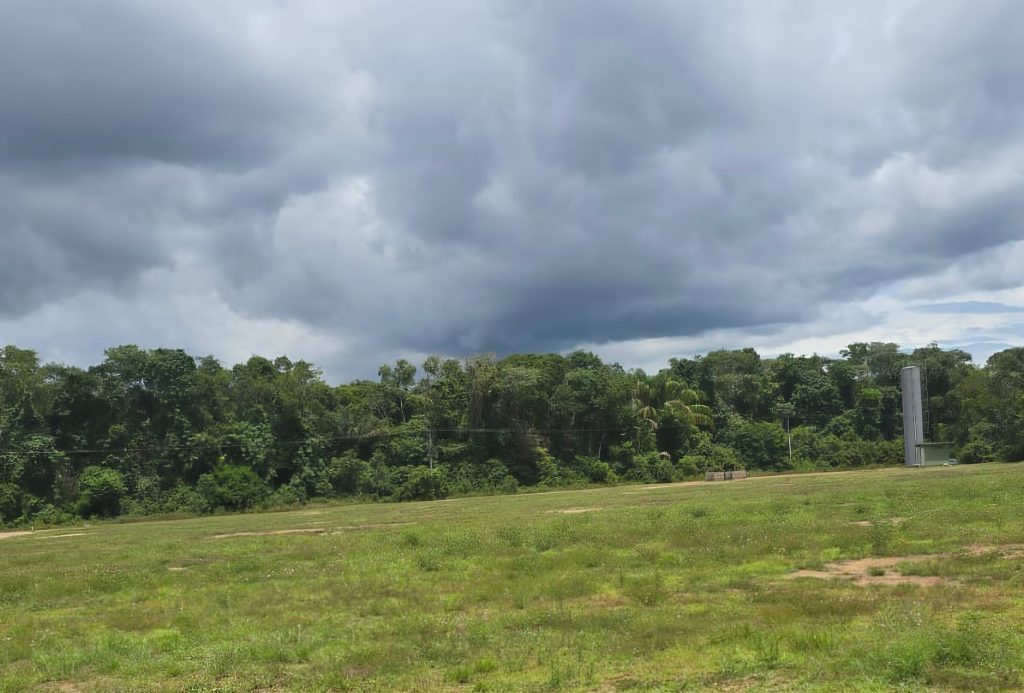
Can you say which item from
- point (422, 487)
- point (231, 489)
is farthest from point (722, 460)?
point (231, 489)

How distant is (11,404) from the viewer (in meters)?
58.5

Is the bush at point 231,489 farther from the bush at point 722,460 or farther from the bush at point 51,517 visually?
the bush at point 722,460

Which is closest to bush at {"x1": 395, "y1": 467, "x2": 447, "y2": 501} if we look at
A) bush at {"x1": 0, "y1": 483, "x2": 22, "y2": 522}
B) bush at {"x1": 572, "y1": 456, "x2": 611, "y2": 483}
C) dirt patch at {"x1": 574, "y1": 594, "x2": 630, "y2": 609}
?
bush at {"x1": 572, "y1": 456, "x2": 611, "y2": 483}

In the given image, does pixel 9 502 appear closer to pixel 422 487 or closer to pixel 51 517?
pixel 51 517

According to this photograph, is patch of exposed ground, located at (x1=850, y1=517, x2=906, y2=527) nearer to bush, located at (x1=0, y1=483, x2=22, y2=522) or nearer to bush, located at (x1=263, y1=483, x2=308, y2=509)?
bush, located at (x1=263, y1=483, x2=308, y2=509)

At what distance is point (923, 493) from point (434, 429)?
47.1m

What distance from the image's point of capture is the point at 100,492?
57.1m

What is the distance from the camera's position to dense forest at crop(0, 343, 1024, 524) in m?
58.9

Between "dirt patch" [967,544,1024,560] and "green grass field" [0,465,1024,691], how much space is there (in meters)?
0.09

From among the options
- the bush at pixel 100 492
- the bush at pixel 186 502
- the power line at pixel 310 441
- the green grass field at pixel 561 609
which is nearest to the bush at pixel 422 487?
the power line at pixel 310 441

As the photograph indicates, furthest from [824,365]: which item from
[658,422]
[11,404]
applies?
[11,404]

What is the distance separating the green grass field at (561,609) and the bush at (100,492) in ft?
120

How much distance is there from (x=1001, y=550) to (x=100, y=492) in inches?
2318

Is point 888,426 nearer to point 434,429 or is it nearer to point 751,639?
point 434,429
